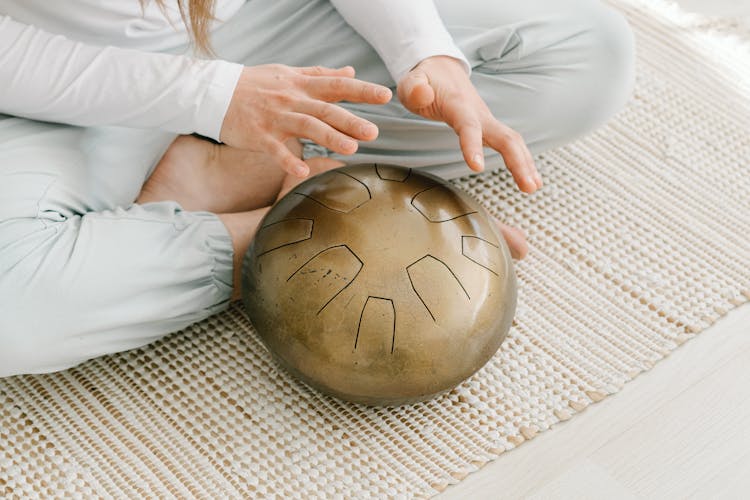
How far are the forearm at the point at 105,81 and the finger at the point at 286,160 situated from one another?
8 centimetres

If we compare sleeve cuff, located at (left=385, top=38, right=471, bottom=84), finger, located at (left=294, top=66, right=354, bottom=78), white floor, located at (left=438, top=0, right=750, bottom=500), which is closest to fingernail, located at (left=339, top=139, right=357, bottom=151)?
finger, located at (left=294, top=66, right=354, bottom=78)

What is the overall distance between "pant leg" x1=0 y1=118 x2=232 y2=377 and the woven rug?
8 centimetres

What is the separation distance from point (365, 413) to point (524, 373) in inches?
8.1

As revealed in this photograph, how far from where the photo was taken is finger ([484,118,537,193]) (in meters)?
1.01

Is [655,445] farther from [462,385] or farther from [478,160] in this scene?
[478,160]

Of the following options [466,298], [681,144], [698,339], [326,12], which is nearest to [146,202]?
[326,12]

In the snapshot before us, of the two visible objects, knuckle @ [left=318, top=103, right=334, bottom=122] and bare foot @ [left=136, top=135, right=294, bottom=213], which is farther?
bare foot @ [left=136, top=135, right=294, bottom=213]

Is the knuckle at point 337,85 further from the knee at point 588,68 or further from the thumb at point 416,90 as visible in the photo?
the knee at point 588,68

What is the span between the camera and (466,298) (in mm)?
956

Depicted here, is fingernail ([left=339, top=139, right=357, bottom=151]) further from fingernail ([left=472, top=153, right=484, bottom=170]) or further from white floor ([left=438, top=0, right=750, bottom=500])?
white floor ([left=438, top=0, right=750, bottom=500])

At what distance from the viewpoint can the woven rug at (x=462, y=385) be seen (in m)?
1.02

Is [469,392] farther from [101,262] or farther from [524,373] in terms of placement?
[101,262]

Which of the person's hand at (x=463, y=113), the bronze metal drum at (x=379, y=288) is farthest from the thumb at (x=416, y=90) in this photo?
the bronze metal drum at (x=379, y=288)

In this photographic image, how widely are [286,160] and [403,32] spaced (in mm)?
286
